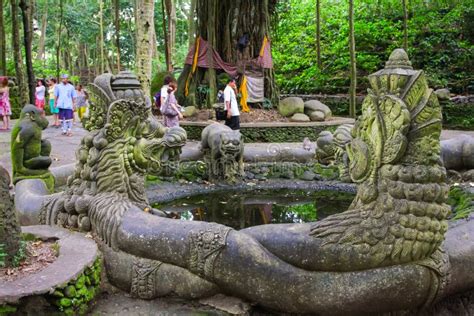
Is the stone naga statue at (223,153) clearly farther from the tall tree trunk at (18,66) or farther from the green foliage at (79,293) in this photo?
the tall tree trunk at (18,66)

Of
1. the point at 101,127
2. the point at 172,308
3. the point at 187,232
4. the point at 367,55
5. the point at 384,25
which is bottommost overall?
the point at 172,308

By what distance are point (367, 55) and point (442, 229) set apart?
19.9 metres

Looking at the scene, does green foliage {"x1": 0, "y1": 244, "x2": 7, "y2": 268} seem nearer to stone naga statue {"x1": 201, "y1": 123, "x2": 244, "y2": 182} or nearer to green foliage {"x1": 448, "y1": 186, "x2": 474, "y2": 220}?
green foliage {"x1": 448, "y1": 186, "x2": 474, "y2": 220}

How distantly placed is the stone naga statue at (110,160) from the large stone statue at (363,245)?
1.66 feet

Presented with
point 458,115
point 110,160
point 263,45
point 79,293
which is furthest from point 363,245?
point 458,115

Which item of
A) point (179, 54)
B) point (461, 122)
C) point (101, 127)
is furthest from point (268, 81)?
point (179, 54)

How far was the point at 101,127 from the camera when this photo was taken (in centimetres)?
425

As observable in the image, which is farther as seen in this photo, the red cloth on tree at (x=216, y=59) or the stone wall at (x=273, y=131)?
the red cloth on tree at (x=216, y=59)

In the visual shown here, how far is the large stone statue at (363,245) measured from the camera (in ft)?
10.4

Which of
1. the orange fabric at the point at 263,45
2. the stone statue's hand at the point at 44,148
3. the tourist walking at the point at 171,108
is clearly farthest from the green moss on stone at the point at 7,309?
the orange fabric at the point at 263,45

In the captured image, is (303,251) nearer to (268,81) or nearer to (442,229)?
(442,229)

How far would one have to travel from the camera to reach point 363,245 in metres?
3.19

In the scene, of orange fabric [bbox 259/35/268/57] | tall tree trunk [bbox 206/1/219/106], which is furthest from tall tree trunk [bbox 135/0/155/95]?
orange fabric [bbox 259/35/268/57]

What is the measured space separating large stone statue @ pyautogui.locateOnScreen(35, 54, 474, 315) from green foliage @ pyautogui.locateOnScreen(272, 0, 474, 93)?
1537cm
